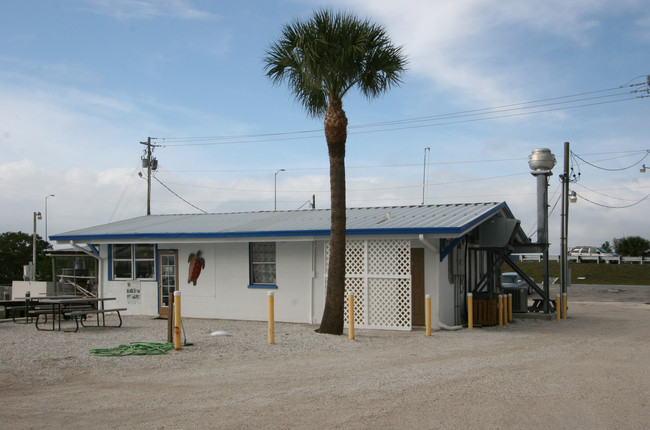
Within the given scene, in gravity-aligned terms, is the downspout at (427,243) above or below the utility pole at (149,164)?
below

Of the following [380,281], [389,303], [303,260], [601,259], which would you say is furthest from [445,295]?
[601,259]

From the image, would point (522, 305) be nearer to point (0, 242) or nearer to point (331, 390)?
point (331, 390)

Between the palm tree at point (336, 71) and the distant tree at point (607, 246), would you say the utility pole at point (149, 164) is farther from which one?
the distant tree at point (607, 246)

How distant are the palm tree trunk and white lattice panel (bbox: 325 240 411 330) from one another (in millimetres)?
1827

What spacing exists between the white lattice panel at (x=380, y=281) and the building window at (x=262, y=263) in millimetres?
2709

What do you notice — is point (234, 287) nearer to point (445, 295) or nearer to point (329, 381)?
point (445, 295)

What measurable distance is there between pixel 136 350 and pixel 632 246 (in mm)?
58406

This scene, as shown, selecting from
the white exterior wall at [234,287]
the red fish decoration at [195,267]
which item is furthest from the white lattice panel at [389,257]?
the red fish decoration at [195,267]

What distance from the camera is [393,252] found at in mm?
15789

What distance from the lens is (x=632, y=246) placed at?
60.5 metres

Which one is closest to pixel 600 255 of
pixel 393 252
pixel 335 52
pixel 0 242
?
pixel 393 252

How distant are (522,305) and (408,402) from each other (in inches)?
533

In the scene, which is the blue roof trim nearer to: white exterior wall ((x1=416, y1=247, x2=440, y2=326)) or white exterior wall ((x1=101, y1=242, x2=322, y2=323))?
white exterior wall ((x1=101, y1=242, x2=322, y2=323))

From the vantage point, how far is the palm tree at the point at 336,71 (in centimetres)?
1351
